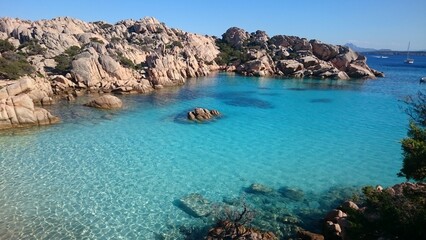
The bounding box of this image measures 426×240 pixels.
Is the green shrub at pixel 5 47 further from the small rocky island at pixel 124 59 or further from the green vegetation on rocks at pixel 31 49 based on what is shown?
the green vegetation on rocks at pixel 31 49

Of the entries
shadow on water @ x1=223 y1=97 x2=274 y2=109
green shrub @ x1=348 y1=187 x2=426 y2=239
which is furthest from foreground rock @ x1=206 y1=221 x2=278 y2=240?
shadow on water @ x1=223 y1=97 x2=274 y2=109

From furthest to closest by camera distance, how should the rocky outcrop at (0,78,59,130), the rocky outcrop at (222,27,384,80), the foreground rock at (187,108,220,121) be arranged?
the rocky outcrop at (222,27,384,80) < the foreground rock at (187,108,220,121) < the rocky outcrop at (0,78,59,130)

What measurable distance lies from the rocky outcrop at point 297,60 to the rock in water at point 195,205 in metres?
69.2

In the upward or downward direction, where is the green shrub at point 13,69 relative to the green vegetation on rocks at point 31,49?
downward

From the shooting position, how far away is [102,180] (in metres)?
19.6

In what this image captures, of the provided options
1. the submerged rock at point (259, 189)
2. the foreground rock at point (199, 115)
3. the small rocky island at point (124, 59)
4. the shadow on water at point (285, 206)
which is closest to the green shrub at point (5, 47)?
the small rocky island at point (124, 59)

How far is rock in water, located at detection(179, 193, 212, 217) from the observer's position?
16444mm

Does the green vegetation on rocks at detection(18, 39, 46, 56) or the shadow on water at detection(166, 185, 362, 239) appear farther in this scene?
the green vegetation on rocks at detection(18, 39, 46, 56)

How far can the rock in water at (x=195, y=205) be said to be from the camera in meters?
16.4

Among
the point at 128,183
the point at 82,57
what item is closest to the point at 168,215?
the point at 128,183

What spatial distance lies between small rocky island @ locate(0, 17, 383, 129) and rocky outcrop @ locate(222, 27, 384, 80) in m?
0.25

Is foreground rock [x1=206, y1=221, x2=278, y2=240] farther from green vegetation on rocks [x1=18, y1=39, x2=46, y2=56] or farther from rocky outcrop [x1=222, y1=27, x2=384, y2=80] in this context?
rocky outcrop [x1=222, y1=27, x2=384, y2=80]

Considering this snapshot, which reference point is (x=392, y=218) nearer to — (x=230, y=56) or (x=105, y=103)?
(x=105, y=103)

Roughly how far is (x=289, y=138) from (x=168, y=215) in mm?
16622
